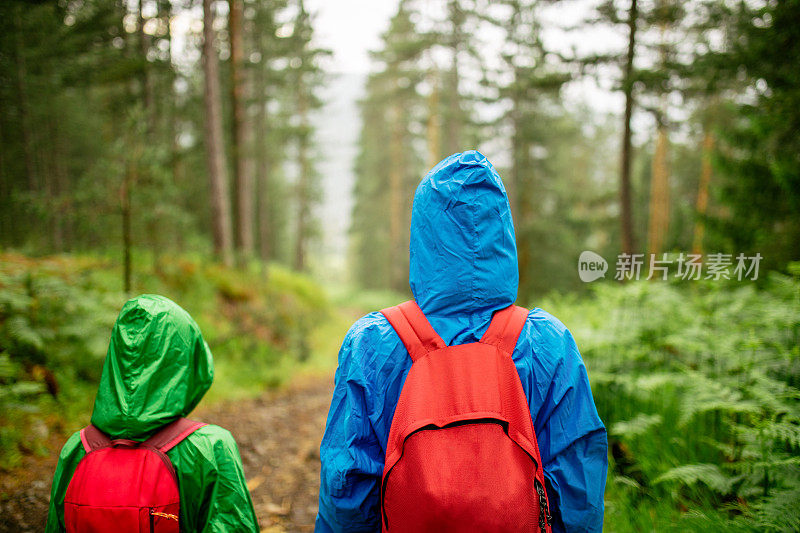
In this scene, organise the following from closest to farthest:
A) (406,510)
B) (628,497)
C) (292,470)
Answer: (406,510) < (628,497) < (292,470)

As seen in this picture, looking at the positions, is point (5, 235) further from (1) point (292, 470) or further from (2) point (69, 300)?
(1) point (292, 470)

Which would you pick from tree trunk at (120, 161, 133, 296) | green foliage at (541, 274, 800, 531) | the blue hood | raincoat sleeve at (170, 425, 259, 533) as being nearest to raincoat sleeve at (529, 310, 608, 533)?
the blue hood

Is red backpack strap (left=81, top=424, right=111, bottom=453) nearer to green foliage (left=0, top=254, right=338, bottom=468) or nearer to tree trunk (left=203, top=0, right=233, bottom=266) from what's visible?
green foliage (left=0, top=254, right=338, bottom=468)

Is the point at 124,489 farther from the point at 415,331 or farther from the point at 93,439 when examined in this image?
the point at 415,331

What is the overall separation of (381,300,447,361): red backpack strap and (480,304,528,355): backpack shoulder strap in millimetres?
187

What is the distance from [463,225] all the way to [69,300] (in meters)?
6.22

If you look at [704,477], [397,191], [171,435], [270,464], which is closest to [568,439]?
[171,435]

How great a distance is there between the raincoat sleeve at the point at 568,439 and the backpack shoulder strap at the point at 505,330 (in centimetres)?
10

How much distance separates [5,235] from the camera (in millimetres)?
8469

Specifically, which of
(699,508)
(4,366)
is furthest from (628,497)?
(4,366)

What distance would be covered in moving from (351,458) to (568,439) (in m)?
0.85

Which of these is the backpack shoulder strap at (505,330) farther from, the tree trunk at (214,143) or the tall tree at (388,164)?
the tall tree at (388,164)

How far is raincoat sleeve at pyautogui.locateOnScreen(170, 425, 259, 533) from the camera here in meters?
2.00

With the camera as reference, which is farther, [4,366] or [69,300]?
[69,300]
